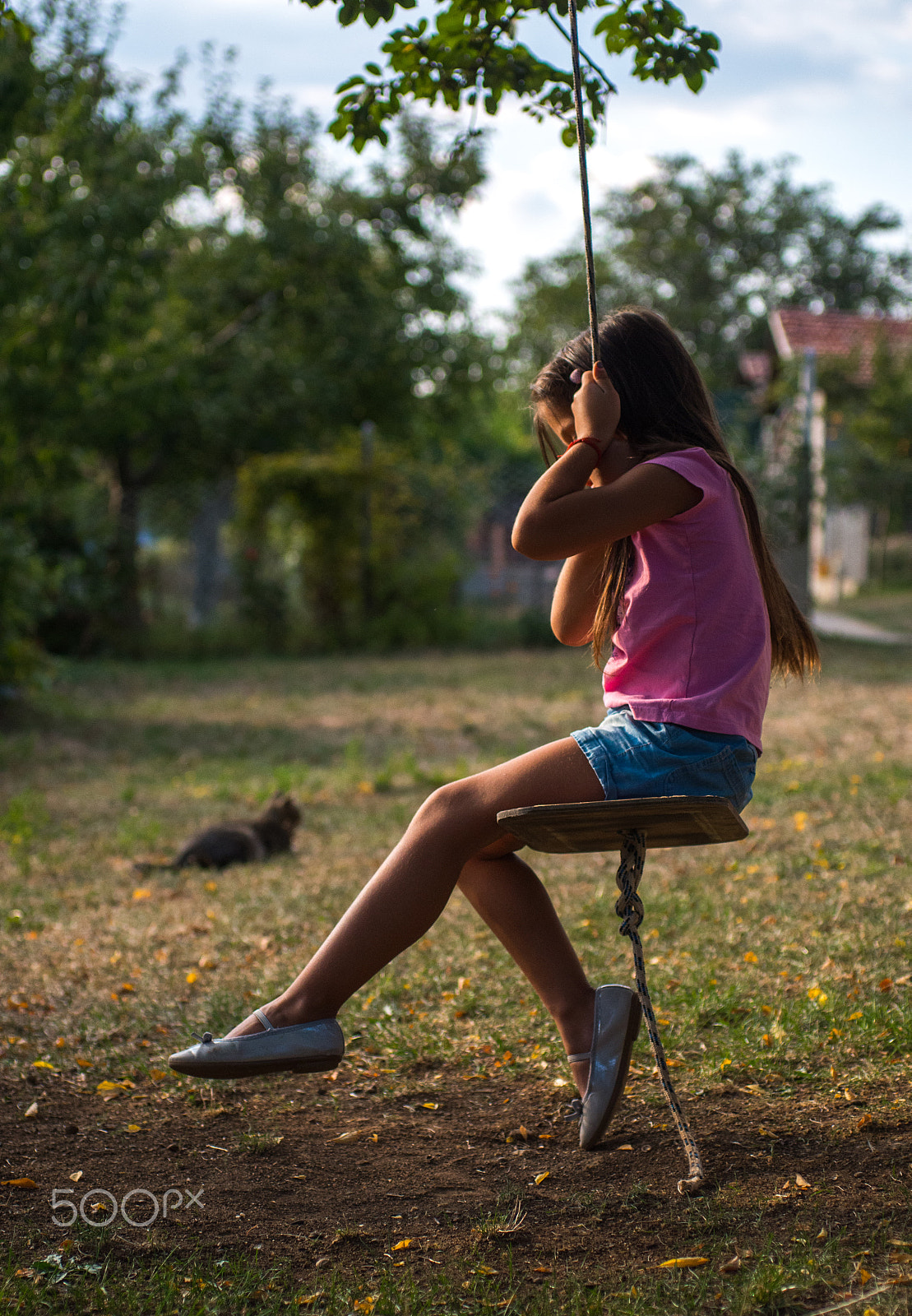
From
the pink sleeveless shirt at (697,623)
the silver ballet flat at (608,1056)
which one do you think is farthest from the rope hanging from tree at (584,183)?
the silver ballet flat at (608,1056)

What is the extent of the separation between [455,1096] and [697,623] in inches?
58.9

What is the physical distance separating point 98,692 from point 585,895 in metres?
8.56

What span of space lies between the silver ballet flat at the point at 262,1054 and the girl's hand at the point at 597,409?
4.55ft

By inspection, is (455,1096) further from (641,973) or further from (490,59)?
(490,59)

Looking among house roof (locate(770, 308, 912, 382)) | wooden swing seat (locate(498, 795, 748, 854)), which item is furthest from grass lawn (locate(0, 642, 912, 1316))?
house roof (locate(770, 308, 912, 382))

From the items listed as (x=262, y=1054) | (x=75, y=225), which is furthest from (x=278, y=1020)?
(x=75, y=225)

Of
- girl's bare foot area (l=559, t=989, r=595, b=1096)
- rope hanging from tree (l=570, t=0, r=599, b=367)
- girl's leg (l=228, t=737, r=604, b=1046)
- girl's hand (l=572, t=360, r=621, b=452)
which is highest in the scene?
rope hanging from tree (l=570, t=0, r=599, b=367)

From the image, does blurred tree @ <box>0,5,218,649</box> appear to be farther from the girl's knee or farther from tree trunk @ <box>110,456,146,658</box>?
the girl's knee

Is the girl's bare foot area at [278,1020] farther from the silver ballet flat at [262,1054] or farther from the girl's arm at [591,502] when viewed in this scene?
the girl's arm at [591,502]

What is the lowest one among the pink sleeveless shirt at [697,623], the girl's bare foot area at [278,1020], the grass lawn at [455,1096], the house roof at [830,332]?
the grass lawn at [455,1096]

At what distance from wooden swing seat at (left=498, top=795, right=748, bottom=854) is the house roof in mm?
25674

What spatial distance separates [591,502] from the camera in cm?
241

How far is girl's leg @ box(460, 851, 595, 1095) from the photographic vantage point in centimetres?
273

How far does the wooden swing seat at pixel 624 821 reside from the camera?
220 centimetres
